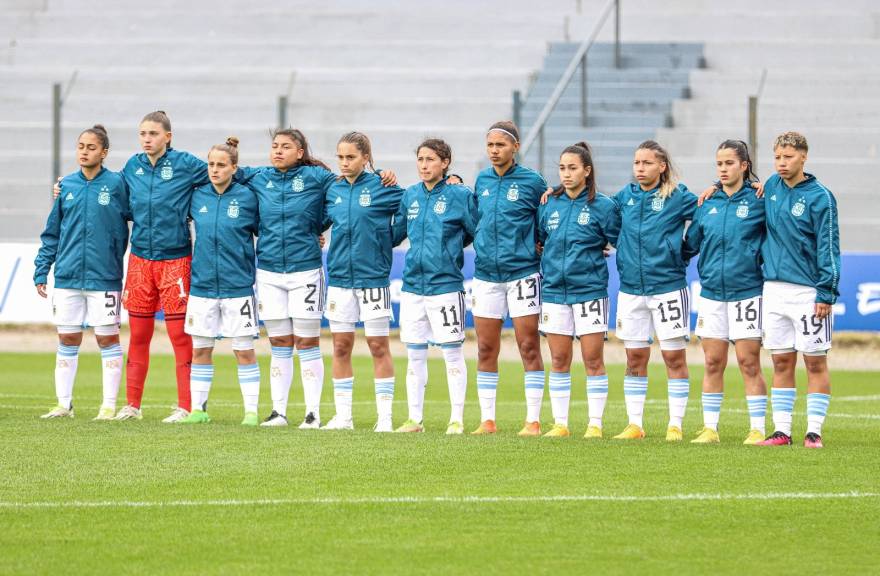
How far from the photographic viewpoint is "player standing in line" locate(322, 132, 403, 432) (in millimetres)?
10547

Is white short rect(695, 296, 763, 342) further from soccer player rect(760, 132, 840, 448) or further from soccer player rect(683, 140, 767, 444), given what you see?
soccer player rect(760, 132, 840, 448)

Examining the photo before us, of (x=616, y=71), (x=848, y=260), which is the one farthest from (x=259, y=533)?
(x=616, y=71)

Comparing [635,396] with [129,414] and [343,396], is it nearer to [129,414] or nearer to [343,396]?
[343,396]

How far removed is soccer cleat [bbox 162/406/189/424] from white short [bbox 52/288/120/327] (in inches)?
31.2

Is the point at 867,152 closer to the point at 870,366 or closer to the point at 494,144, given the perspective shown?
the point at 870,366

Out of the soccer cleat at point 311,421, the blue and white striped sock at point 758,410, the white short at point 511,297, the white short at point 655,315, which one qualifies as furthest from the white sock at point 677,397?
the soccer cleat at point 311,421

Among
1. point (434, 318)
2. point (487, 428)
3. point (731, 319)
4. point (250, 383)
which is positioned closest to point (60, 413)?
point (250, 383)

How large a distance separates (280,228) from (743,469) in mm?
3785

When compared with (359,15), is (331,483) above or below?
below

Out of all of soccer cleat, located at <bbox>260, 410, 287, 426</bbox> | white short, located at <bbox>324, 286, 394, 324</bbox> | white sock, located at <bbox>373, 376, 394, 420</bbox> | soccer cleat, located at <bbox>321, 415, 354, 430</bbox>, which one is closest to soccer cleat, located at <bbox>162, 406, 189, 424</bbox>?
soccer cleat, located at <bbox>260, 410, 287, 426</bbox>

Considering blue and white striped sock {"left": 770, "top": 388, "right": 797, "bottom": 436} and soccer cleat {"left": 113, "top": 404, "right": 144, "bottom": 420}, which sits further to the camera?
soccer cleat {"left": 113, "top": 404, "right": 144, "bottom": 420}

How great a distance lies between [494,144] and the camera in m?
10.3

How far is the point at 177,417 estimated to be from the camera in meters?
11.1

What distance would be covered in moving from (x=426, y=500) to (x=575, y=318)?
115 inches
